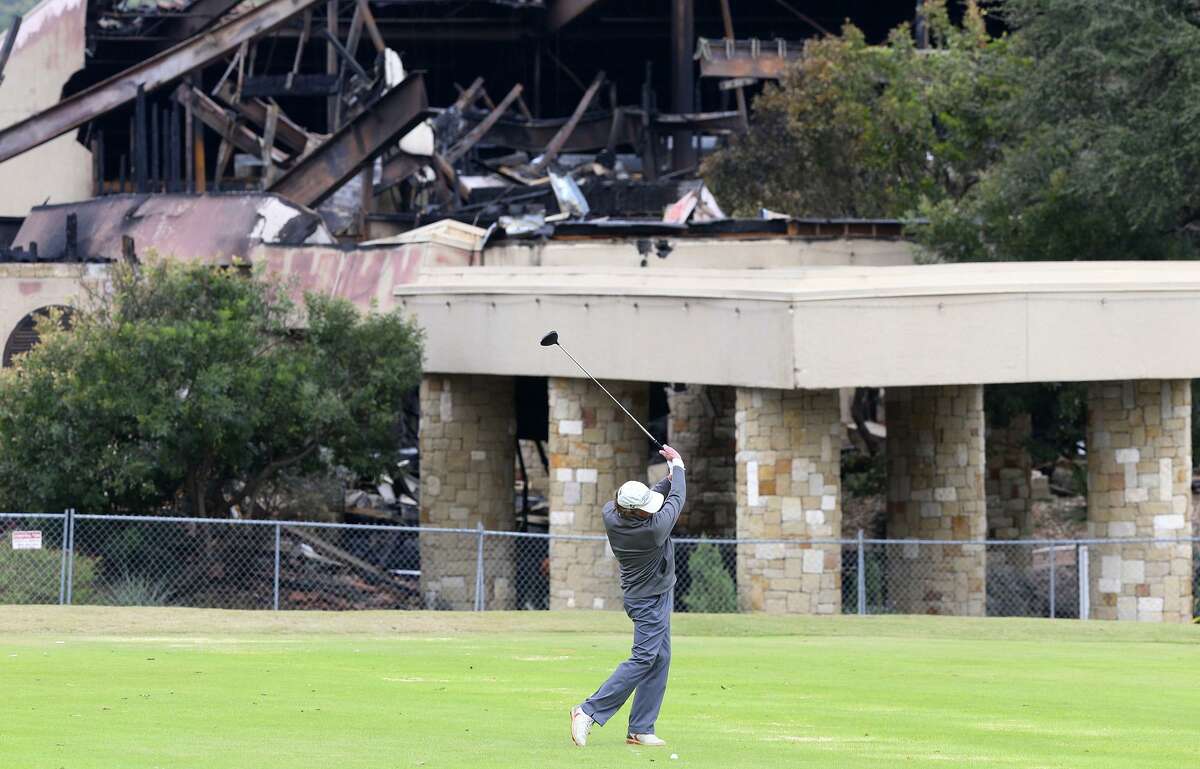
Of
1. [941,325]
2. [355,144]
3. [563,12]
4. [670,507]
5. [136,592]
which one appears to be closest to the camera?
[670,507]

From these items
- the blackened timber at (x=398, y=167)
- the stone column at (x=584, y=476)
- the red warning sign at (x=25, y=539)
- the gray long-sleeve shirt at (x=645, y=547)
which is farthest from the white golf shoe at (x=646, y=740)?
the blackened timber at (x=398, y=167)

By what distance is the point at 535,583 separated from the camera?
34625 millimetres

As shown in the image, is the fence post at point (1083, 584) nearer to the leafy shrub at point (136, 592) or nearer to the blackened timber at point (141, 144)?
the leafy shrub at point (136, 592)

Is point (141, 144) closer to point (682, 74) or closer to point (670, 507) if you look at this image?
point (682, 74)

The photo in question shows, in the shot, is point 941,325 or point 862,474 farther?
point 862,474

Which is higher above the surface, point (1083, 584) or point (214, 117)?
point (214, 117)

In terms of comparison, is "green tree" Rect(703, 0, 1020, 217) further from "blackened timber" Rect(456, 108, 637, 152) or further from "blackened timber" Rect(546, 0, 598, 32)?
"blackened timber" Rect(546, 0, 598, 32)

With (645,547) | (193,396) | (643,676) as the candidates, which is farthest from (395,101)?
(643,676)

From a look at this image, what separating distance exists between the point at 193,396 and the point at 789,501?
9141 mm

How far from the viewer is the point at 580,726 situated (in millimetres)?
12039

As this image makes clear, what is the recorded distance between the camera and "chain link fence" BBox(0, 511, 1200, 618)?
1077 inches

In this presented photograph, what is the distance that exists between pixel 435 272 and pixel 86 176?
22509mm

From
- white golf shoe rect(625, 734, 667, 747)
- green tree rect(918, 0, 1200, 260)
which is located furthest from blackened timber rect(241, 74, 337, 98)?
white golf shoe rect(625, 734, 667, 747)

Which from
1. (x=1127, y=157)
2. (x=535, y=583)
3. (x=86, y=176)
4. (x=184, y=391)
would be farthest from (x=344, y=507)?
(x=86, y=176)
